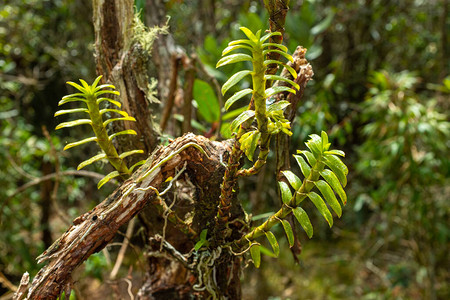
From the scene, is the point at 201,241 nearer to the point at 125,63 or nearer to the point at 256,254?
the point at 256,254

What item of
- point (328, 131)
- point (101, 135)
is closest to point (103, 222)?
point (101, 135)

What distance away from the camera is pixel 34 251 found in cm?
195

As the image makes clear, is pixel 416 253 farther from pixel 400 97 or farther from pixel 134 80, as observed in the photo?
pixel 134 80

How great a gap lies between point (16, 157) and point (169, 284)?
1.39 meters

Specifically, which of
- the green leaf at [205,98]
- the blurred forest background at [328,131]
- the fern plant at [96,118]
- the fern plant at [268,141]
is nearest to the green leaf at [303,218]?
the fern plant at [268,141]

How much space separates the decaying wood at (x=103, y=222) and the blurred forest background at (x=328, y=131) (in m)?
0.82

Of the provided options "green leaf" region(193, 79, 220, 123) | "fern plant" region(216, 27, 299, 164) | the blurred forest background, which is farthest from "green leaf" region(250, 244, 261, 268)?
the blurred forest background

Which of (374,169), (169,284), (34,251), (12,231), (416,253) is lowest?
(416,253)

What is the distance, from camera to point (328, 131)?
1.80 m

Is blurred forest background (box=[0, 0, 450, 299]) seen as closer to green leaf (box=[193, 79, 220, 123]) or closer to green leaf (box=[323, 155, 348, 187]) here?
green leaf (box=[193, 79, 220, 123])

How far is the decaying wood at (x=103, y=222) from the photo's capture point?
0.46 m

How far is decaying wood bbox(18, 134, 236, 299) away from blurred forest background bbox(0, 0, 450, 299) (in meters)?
0.82

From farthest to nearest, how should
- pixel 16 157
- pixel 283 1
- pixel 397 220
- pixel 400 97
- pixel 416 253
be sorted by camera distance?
pixel 397 220
pixel 416 253
pixel 16 157
pixel 400 97
pixel 283 1

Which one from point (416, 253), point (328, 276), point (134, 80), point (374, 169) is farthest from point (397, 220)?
point (134, 80)
